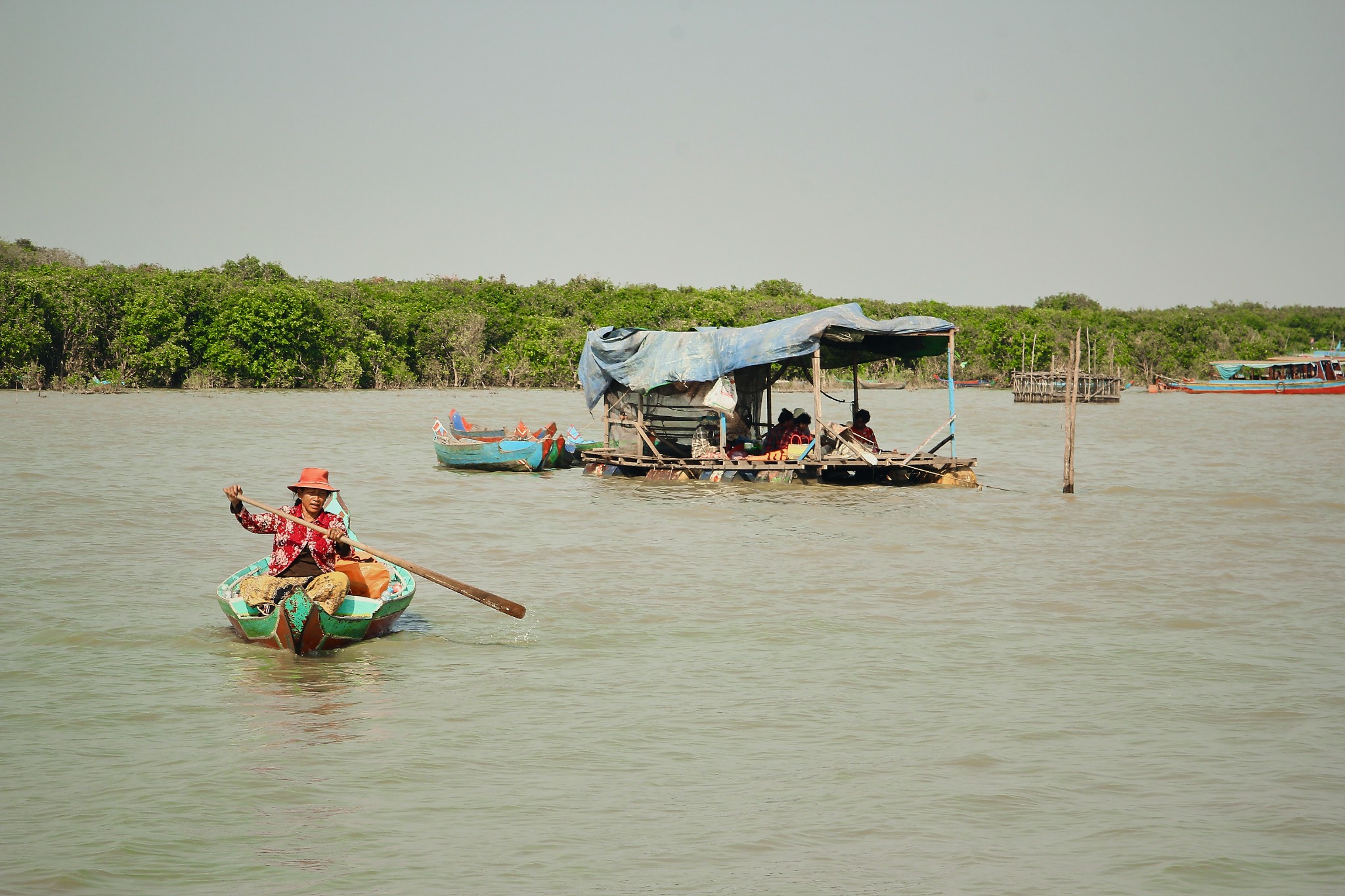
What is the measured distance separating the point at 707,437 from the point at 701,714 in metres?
12.5

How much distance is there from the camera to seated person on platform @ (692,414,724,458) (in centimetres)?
1869

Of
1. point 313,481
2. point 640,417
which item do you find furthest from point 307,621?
point 640,417

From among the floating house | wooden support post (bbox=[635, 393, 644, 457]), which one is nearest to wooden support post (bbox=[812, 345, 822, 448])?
the floating house

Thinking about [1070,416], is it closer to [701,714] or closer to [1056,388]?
[701,714]

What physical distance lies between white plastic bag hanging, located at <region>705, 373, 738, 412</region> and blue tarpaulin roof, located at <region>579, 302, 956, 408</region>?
0.31m

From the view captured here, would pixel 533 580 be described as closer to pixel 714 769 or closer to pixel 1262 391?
pixel 714 769

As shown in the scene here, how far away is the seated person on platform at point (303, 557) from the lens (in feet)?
26.8

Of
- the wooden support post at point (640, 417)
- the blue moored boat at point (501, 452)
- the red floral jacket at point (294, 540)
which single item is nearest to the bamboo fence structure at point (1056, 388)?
the blue moored boat at point (501, 452)

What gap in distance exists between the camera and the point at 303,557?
8.40 metres

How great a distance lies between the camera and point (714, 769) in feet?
20.3

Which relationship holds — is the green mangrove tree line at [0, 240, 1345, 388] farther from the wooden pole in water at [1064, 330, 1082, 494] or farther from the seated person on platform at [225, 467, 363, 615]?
the seated person on platform at [225, 467, 363, 615]

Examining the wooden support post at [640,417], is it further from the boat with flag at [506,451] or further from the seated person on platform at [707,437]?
the boat with flag at [506,451]

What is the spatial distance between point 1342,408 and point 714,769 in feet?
151

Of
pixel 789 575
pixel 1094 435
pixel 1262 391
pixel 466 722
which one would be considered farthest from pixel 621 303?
pixel 466 722
